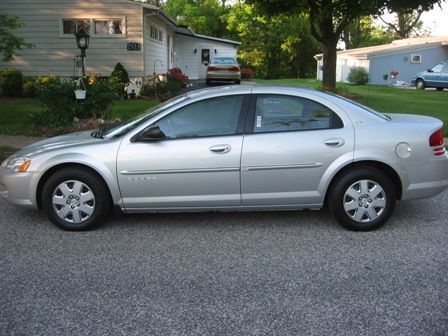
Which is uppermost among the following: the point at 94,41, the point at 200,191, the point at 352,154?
the point at 94,41

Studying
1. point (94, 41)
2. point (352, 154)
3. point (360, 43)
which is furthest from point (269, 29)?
point (352, 154)

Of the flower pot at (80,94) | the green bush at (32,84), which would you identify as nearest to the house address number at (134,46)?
the green bush at (32,84)

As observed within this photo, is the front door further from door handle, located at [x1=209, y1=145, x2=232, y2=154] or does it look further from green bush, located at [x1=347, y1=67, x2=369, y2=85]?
green bush, located at [x1=347, y1=67, x2=369, y2=85]

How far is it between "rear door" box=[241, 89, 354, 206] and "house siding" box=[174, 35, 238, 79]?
30897 mm

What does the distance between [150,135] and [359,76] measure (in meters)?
33.9

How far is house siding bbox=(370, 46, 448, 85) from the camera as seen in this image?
38.6 meters

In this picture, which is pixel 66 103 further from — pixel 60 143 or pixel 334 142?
pixel 334 142

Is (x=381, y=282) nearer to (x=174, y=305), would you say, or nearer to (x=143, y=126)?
(x=174, y=305)

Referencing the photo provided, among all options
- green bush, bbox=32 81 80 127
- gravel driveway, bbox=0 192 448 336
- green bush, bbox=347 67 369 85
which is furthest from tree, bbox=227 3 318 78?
gravel driveway, bbox=0 192 448 336

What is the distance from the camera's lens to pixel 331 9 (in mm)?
18891

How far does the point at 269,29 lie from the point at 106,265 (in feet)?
164

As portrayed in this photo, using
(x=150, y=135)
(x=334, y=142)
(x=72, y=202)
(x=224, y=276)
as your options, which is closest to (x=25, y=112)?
(x=72, y=202)

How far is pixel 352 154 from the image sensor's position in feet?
17.4

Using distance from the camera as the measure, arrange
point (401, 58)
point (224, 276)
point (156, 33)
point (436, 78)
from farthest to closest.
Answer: point (401, 58), point (436, 78), point (156, 33), point (224, 276)
